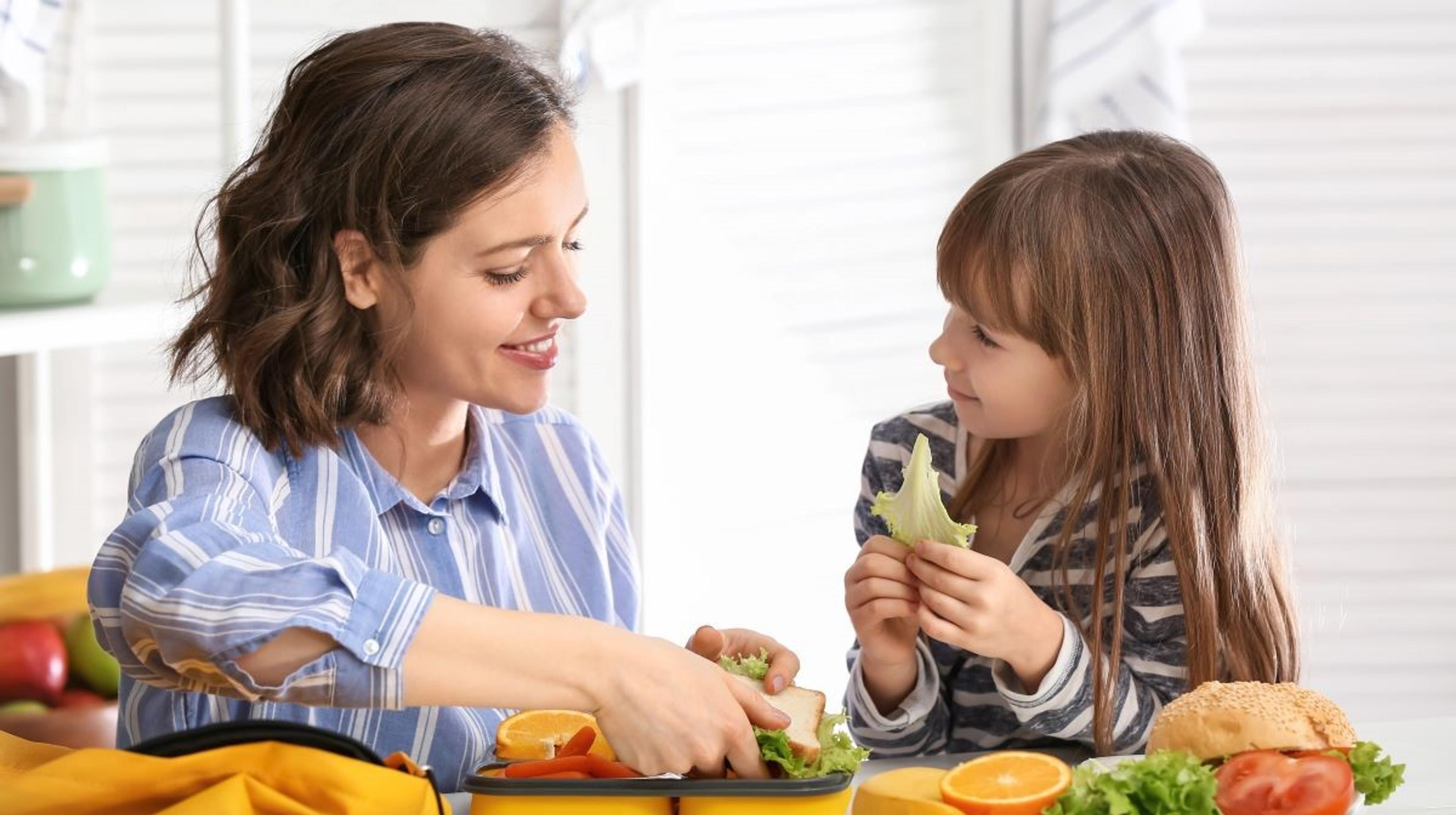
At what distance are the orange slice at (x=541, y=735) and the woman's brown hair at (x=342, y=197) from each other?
0.41m

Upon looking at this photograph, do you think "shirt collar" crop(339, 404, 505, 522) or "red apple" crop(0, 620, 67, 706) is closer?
"shirt collar" crop(339, 404, 505, 522)

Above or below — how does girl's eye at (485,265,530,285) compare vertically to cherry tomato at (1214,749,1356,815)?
above

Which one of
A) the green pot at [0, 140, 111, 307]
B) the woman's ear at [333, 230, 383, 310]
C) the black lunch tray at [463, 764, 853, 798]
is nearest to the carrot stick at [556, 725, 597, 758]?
the black lunch tray at [463, 764, 853, 798]

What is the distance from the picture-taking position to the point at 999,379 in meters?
1.73

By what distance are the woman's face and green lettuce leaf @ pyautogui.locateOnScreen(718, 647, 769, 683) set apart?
0.36m

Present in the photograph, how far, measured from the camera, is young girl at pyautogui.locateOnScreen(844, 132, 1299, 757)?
1671 millimetres

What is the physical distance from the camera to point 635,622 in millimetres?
2018

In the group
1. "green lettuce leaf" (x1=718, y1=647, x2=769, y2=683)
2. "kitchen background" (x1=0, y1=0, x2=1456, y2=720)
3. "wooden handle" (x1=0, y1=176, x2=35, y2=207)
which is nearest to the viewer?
"green lettuce leaf" (x1=718, y1=647, x2=769, y2=683)

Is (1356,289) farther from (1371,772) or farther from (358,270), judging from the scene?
(358,270)

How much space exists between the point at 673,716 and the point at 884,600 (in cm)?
39

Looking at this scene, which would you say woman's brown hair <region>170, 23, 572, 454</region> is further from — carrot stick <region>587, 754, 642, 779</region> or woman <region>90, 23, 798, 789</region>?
carrot stick <region>587, 754, 642, 779</region>

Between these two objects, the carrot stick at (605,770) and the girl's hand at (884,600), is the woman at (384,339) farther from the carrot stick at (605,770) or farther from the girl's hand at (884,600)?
the carrot stick at (605,770)

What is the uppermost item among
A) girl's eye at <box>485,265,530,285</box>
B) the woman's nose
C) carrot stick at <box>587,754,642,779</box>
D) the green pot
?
the green pot

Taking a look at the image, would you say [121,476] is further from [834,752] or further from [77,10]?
[834,752]
